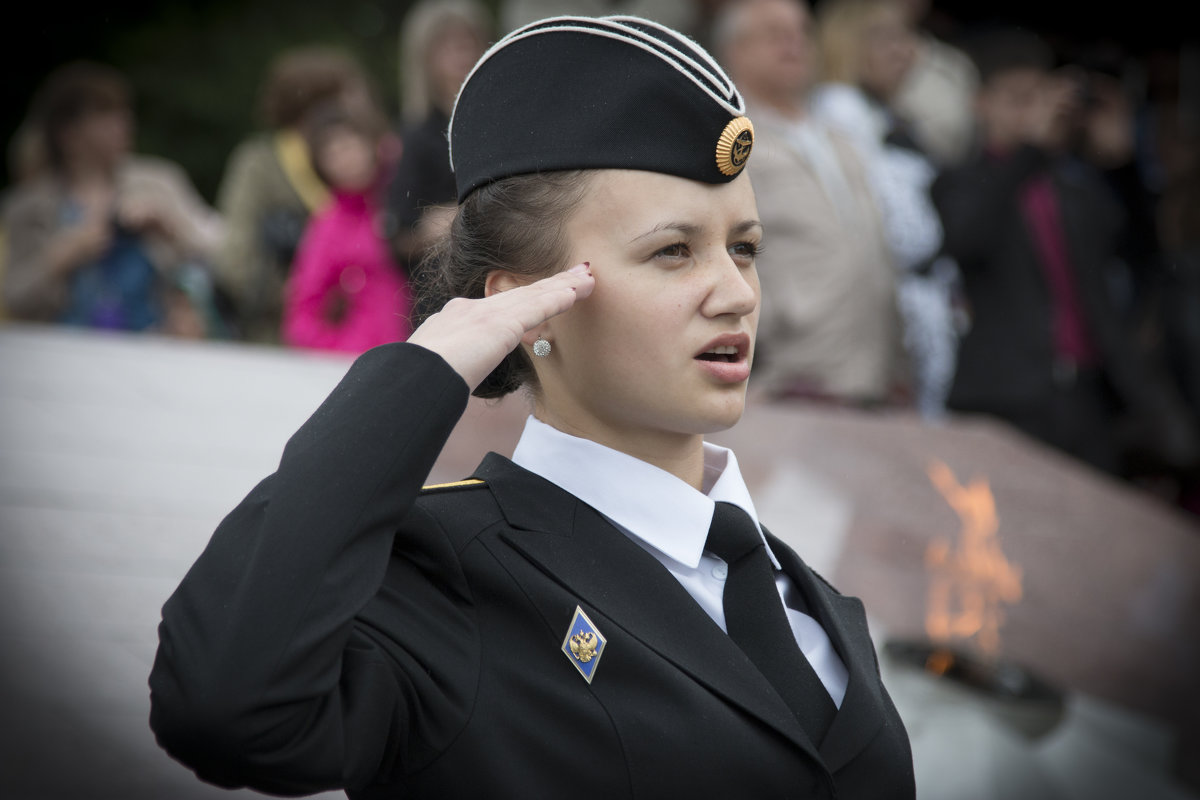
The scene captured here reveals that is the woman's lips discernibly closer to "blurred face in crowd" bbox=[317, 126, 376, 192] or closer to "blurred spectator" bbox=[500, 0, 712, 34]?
"blurred face in crowd" bbox=[317, 126, 376, 192]

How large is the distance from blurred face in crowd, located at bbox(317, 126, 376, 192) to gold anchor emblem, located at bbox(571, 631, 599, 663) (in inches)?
161

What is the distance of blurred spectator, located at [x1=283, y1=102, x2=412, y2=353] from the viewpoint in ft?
17.2

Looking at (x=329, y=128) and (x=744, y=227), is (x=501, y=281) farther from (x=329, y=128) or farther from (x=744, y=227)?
(x=329, y=128)

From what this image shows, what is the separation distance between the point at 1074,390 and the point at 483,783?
17.1 feet

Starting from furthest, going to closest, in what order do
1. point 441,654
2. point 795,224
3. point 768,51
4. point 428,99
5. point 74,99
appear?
point 428,99 → point 74,99 → point 795,224 → point 768,51 → point 441,654

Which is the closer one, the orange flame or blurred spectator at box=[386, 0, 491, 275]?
the orange flame

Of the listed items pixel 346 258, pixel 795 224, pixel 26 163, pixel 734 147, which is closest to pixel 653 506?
pixel 734 147

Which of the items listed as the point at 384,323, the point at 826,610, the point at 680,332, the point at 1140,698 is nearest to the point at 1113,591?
the point at 1140,698

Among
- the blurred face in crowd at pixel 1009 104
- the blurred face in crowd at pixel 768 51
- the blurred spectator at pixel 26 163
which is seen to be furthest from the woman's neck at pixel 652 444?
the blurred spectator at pixel 26 163

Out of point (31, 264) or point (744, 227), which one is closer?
point (744, 227)

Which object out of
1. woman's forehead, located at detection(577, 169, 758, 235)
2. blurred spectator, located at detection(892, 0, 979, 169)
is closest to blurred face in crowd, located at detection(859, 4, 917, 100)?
blurred spectator, located at detection(892, 0, 979, 169)

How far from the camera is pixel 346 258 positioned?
5270mm

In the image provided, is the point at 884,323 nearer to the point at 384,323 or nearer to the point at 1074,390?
the point at 1074,390

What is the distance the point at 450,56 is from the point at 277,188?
1.15 m
